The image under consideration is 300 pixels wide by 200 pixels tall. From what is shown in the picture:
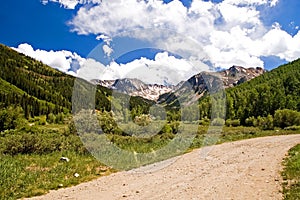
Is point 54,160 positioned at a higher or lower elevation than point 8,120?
lower

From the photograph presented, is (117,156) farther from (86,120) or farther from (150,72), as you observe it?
(150,72)

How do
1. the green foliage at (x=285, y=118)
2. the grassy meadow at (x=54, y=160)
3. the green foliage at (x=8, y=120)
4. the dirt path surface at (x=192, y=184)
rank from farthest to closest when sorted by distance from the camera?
the green foliage at (x=8, y=120) < the green foliage at (x=285, y=118) < the grassy meadow at (x=54, y=160) < the dirt path surface at (x=192, y=184)

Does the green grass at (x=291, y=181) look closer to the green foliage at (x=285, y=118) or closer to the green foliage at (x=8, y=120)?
the green foliage at (x=285, y=118)

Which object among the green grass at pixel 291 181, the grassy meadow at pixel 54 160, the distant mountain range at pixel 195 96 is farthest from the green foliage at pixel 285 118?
the green grass at pixel 291 181

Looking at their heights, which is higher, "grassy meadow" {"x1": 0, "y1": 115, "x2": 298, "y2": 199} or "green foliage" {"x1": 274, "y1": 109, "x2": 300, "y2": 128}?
"green foliage" {"x1": 274, "y1": 109, "x2": 300, "y2": 128}

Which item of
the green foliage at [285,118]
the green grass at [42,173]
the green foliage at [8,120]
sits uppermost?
the green foliage at [285,118]

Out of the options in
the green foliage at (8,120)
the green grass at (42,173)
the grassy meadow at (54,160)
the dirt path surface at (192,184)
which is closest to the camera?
the dirt path surface at (192,184)

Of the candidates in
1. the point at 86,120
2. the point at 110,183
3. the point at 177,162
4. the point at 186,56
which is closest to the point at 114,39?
the point at 186,56

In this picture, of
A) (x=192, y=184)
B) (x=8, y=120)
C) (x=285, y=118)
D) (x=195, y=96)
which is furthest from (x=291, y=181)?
(x=8, y=120)

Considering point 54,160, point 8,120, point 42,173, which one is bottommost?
point 42,173

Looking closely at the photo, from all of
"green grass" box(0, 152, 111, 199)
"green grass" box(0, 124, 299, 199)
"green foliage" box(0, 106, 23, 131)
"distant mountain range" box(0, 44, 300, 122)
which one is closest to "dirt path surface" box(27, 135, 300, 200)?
"green grass" box(0, 152, 111, 199)

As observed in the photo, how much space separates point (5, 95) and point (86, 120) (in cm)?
16096

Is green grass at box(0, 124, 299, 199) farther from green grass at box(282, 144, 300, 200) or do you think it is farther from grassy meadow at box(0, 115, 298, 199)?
green grass at box(282, 144, 300, 200)

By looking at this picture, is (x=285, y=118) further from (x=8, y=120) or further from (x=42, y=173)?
(x=42, y=173)
